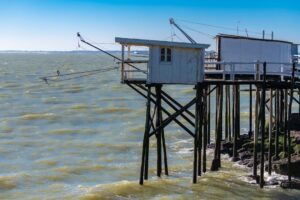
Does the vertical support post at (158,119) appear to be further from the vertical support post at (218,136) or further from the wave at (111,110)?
the wave at (111,110)

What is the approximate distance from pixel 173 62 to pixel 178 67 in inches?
11.8

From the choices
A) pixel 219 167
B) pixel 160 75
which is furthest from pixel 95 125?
pixel 160 75

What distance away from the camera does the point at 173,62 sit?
23719mm

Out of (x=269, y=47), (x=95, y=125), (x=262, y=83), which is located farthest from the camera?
(x=95, y=125)

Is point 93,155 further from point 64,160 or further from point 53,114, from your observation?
point 53,114

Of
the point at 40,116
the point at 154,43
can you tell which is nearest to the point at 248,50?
the point at 154,43

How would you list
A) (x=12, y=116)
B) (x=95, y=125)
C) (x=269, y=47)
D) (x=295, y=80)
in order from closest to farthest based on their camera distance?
(x=295, y=80) < (x=269, y=47) < (x=95, y=125) < (x=12, y=116)

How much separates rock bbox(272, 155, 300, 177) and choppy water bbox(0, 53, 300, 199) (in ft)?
5.30

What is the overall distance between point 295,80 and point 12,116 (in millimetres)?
30492

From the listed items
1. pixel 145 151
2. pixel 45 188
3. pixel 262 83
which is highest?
pixel 262 83

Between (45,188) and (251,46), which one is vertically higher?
(251,46)

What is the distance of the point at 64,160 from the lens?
1241 inches

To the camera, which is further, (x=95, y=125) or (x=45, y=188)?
(x=95, y=125)

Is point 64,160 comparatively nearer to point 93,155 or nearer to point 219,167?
point 93,155
